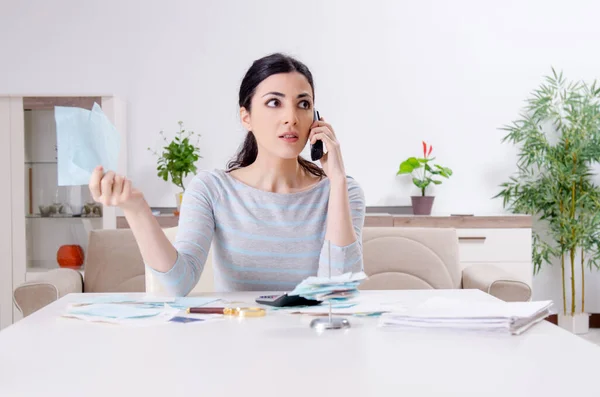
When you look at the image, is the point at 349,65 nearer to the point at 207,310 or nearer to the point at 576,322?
the point at 576,322

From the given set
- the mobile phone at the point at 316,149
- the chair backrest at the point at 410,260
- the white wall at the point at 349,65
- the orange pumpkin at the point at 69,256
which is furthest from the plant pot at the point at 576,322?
the mobile phone at the point at 316,149

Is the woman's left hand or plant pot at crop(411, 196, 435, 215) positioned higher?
the woman's left hand

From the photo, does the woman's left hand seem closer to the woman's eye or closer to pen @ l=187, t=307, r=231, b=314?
the woman's eye

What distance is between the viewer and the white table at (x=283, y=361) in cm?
94

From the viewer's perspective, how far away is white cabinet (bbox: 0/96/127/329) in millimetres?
4703

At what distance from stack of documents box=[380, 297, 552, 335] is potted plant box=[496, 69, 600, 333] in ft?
11.6

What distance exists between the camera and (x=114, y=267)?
3.29 metres

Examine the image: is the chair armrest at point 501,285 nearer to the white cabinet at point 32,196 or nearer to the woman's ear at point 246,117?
the woman's ear at point 246,117

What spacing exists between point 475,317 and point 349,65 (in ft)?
12.7

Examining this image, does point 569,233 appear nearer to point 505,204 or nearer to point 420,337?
point 505,204

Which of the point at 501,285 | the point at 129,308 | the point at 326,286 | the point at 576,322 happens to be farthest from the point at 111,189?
the point at 576,322

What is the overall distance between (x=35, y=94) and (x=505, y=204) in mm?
3152

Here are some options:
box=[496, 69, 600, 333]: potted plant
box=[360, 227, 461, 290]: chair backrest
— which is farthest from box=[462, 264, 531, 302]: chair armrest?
box=[496, 69, 600, 333]: potted plant

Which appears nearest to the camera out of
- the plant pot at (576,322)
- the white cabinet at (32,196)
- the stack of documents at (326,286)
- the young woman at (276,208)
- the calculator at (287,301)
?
the stack of documents at (326,286)
